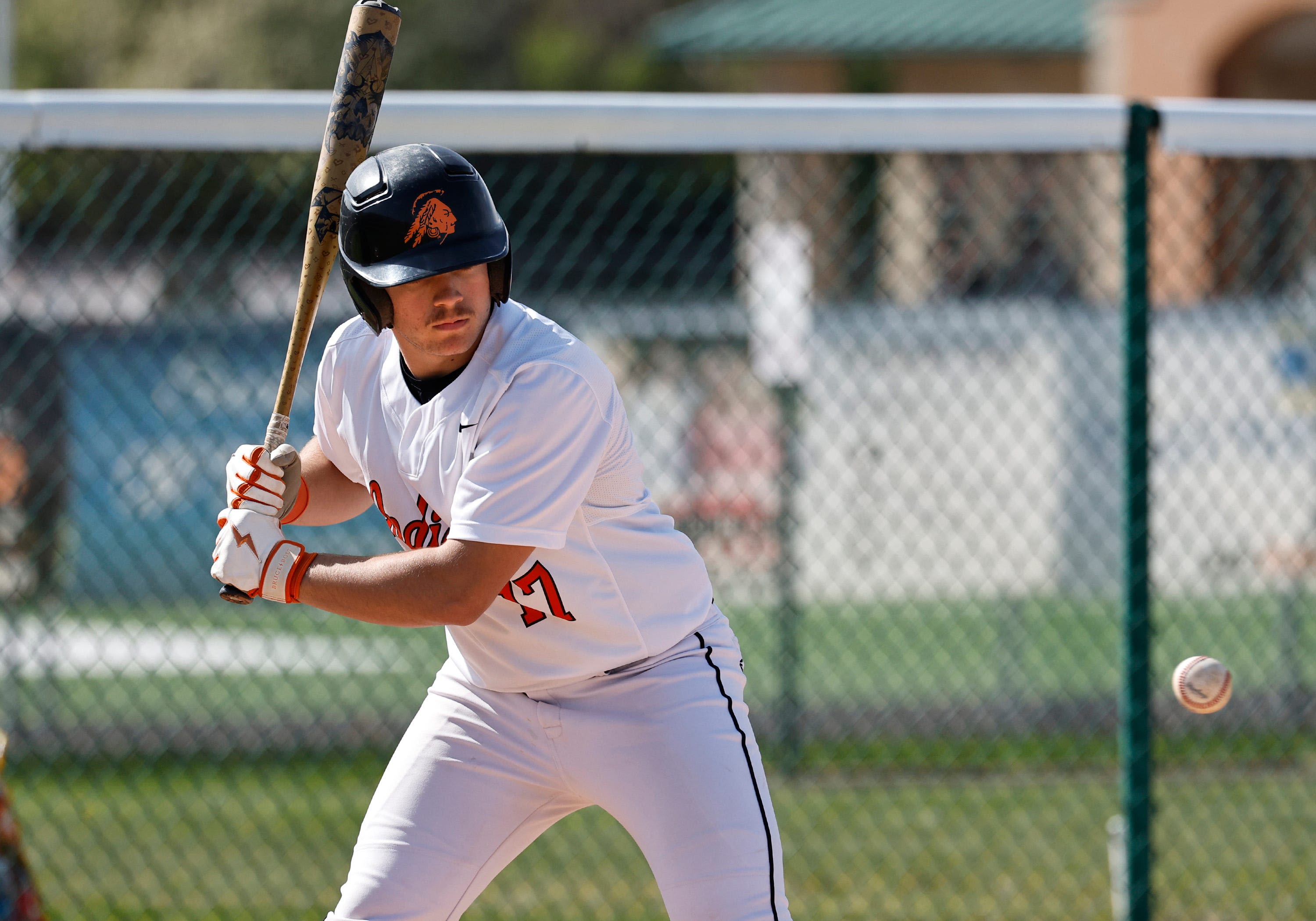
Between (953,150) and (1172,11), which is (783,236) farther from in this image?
(1172,11)

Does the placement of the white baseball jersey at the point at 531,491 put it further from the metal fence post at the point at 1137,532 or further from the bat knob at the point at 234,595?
the metal fence post at the point at 1137,532

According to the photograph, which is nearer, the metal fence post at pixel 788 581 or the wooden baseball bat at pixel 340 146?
the wooden baseball bat at pixel 340 146

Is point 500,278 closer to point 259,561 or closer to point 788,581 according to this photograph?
point 259,561

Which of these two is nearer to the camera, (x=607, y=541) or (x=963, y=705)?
(x=607, y=541)

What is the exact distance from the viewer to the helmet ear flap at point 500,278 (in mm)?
2418

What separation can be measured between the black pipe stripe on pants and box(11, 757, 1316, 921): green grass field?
195cm

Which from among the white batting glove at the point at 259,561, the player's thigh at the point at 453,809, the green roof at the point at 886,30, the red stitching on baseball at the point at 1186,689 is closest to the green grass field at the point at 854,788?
the red stitching on baseball at the point at 1186,689

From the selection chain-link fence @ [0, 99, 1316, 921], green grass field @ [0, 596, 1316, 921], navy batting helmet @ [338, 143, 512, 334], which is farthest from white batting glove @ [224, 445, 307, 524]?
chain-link fence @ [0, 99, 1316, 921]

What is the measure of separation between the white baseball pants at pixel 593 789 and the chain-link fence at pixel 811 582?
2010mm

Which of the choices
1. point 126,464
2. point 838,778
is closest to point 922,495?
point 838,778

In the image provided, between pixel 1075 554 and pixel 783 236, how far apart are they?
7.10 feet

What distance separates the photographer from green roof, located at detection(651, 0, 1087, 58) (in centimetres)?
2164

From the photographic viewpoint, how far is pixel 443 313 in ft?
7.56

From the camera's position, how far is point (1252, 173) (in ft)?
32.0
